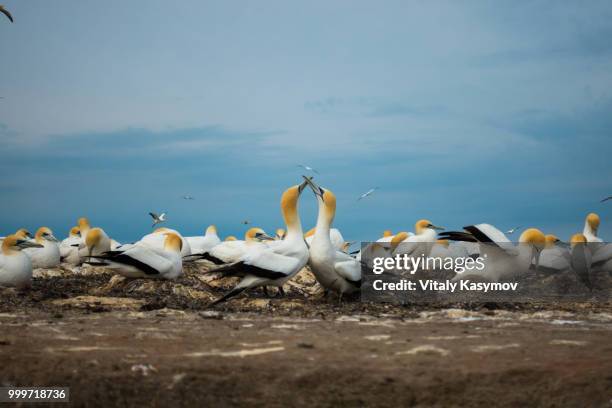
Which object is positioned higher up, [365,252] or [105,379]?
[365,252]

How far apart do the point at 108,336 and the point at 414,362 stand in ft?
9.68

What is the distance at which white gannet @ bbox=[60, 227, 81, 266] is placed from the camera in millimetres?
23219

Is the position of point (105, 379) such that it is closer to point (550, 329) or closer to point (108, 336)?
point (108, 336)

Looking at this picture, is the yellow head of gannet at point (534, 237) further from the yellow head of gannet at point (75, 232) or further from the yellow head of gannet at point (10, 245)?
the yellow head of gannet at point (75, 232)

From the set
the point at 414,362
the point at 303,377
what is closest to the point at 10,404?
the point at 303,377

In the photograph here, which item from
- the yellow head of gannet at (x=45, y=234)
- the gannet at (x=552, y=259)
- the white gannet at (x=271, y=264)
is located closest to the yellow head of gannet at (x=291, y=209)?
the white gannet at (x=271, y=264)

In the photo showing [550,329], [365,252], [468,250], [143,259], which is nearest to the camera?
[550,329]

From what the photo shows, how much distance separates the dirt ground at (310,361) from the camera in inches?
257

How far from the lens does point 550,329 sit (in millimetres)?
8406

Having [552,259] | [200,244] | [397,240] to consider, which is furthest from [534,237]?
[200,244]

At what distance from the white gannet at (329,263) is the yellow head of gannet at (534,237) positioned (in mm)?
4409

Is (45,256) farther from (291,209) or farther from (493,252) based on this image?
(493,252)

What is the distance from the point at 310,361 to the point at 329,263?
5045 millimetres

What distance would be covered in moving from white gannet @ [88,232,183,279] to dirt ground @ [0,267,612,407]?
15.7ft
